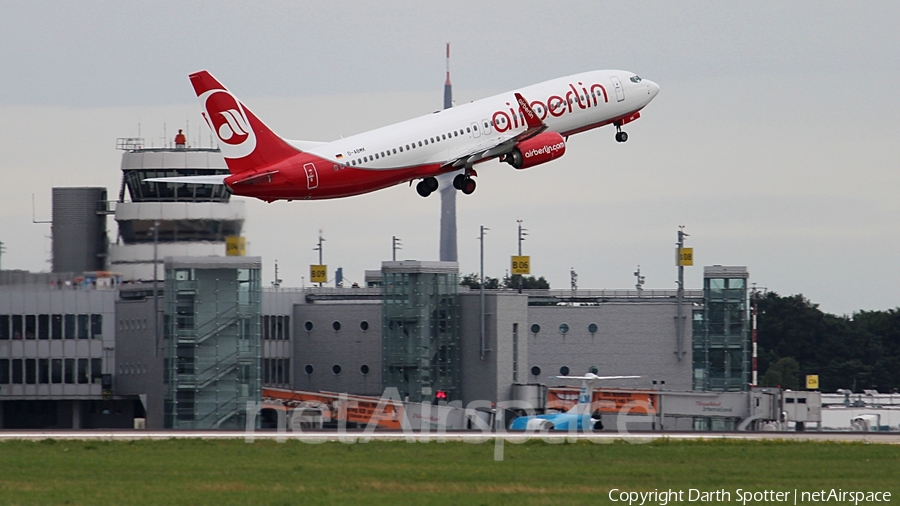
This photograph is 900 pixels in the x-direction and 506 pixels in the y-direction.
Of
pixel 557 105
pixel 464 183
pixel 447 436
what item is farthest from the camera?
pixel 557 105

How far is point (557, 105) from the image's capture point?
93250 millimetres

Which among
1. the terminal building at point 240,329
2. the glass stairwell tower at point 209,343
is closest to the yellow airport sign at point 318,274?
the terminal building at point 240,329

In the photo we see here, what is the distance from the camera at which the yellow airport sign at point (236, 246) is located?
121625 millimetres

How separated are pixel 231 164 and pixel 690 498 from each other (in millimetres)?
32752

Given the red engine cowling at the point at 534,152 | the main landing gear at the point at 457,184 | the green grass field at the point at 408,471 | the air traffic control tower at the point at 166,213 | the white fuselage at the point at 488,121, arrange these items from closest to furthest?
the green grass field at the point at 408,471
the white fuselage at the point at 488,121
the main landing gear at the point at 457,184
the red engine cowling at the point at 534,152
the air traffic control tower at the point at 166,213

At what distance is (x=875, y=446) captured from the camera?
83875mm

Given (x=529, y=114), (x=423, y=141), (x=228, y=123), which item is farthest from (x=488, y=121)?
(x=228, y=123)

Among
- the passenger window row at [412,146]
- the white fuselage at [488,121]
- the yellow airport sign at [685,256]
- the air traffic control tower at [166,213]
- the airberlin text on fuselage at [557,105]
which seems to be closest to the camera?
the passenger window row at [412,146]

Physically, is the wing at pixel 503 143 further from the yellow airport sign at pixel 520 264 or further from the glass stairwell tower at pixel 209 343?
the yellow airport sign at pixel 520 264

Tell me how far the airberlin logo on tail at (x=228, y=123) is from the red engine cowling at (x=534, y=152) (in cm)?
1721

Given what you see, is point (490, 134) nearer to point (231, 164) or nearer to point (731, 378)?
point (231, 164)

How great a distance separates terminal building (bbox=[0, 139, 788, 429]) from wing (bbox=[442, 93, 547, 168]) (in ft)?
121

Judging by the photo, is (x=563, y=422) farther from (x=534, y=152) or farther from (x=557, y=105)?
(x=557, y=105)

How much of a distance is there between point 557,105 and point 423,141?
36.1ft
